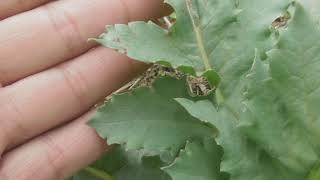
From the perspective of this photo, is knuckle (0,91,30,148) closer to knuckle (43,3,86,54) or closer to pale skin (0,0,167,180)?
pale skin (0,0,167,180)

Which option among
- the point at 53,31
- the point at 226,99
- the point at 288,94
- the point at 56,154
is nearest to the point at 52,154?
the point at 56,154

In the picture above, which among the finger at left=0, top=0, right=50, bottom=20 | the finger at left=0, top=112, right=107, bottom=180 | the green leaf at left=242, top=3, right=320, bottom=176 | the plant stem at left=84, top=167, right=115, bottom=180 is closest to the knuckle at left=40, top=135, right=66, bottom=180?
the finger at left=0, top=112, right=107, bottom=180

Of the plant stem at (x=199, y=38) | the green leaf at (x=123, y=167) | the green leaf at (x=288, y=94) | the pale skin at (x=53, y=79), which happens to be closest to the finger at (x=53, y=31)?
the pale skin at (x=53, y=79)

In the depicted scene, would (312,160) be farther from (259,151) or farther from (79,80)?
(79,80)

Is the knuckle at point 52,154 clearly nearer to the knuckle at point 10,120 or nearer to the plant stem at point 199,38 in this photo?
the knuckle at point 10,120

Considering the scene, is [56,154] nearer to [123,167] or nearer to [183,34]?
[123,167]

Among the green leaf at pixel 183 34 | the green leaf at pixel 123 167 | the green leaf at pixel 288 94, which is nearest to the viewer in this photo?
the green leaf at pixel 288 94
